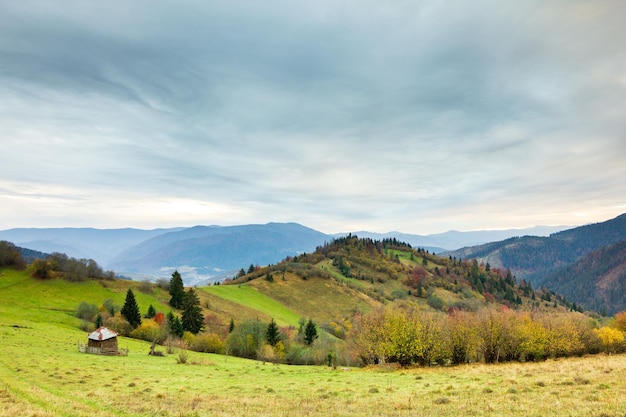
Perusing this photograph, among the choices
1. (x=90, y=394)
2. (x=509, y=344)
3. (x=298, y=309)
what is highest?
(x=90, y=394)

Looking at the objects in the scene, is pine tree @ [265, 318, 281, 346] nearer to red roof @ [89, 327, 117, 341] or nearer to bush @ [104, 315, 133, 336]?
red roof @ [89, 327, 117, 341]

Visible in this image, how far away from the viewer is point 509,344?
174 feet

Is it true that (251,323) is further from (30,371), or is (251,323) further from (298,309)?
(298,309)

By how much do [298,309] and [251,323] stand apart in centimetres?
8242

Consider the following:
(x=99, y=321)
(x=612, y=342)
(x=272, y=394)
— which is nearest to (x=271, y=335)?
(x=99, y=321)

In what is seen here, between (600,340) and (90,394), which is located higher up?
(90,394)

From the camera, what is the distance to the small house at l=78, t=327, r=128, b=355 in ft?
179

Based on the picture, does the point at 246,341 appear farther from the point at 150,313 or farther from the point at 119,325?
the point at 150,313

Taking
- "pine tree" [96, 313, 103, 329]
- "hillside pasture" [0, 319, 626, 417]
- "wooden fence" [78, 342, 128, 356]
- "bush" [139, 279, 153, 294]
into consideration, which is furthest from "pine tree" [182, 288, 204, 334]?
"hillside pasture" [0, 319, 626, 417]

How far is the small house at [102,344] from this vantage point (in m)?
54.7

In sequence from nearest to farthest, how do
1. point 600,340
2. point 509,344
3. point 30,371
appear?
point 30,371 → point 509,344 → point 600,340

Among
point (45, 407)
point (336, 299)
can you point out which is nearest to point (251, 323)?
point (45, 407)

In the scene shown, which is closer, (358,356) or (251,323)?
(358,356)

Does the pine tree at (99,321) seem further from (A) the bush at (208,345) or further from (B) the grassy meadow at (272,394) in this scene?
(B) the grassy meadow at (272,394)
